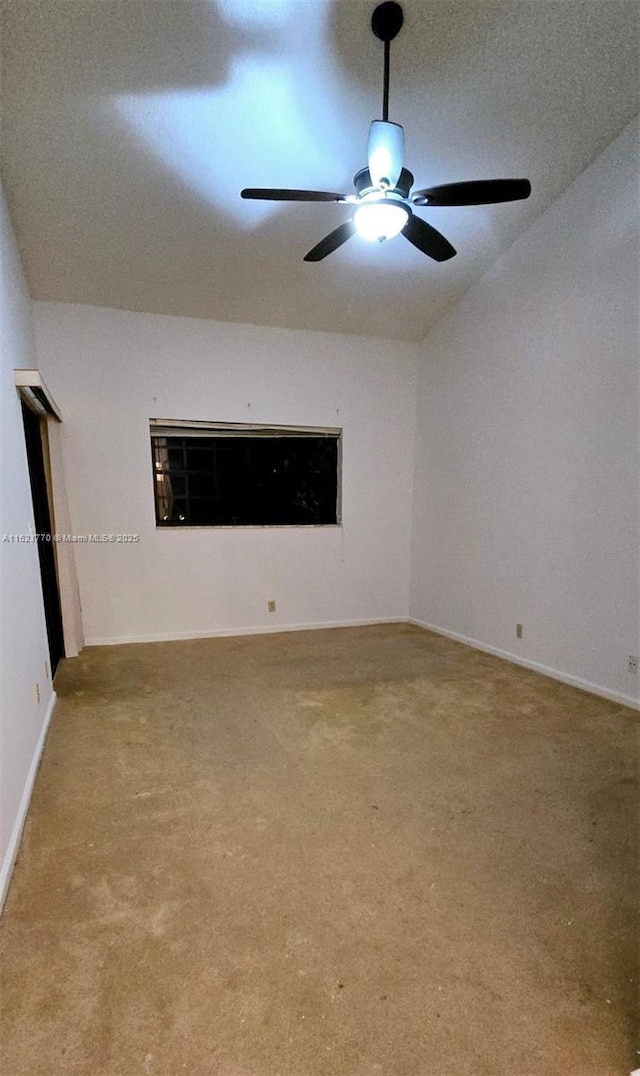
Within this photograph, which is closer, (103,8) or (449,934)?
(449,934)

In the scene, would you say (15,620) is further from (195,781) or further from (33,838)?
(195,781)

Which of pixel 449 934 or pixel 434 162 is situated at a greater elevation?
pixel 434 162

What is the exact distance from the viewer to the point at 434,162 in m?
2.69

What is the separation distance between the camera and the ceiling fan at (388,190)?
1908 mm

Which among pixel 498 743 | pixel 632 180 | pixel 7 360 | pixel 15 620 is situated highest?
pixel 632 180

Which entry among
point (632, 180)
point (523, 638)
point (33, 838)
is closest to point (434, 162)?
point (632, 180)

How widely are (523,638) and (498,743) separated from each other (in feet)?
4.31

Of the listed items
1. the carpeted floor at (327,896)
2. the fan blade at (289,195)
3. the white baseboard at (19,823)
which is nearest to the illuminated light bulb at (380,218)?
the fan blade at (289,195)

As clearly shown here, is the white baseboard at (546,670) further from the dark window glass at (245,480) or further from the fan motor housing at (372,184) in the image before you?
the fan motor housing at (372,184)

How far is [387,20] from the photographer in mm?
1965

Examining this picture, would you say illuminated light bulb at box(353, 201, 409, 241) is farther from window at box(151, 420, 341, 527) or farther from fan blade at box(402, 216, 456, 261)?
window at box(151, 420, 341, 527)

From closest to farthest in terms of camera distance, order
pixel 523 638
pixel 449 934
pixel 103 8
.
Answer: pixel 449 934 → pixel 103 8 → pixel 523 638

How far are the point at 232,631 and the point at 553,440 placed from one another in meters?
3.12

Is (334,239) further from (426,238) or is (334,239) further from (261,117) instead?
(261,117)
